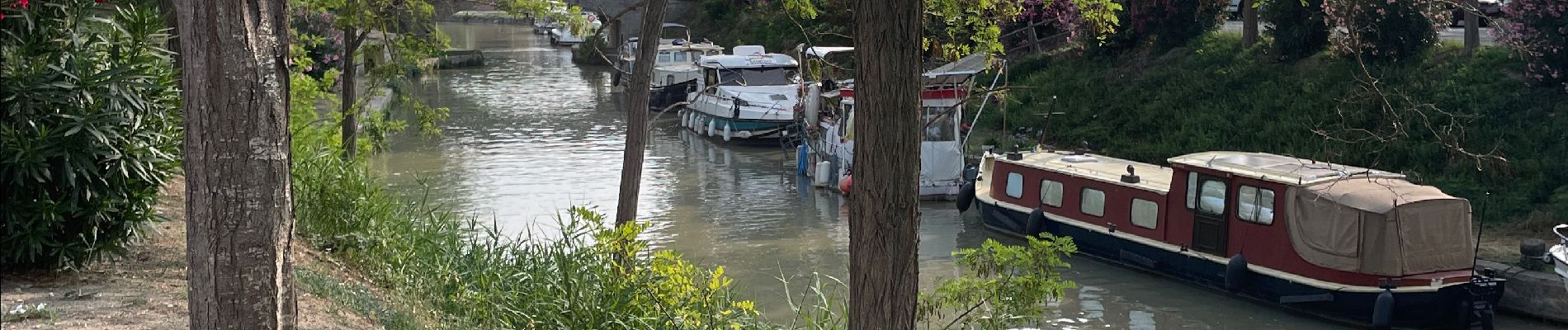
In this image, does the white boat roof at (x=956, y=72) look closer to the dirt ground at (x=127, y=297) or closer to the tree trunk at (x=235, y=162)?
the dirt ground at (x=127, y=297)

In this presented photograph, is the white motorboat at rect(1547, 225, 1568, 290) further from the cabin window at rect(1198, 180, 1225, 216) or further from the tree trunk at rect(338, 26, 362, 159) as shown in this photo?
the tree trunk at rect(338, 26, 362, 159)

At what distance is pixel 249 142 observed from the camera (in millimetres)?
5762

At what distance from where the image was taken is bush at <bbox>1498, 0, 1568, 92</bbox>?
21281mm

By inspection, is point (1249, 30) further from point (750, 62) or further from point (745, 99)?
point (750, 62)

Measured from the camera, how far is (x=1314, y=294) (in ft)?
51.8

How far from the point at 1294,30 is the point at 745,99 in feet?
40.2

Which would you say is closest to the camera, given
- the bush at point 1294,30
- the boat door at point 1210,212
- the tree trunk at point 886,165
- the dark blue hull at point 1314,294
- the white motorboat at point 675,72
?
the tree trunk at point 886,165

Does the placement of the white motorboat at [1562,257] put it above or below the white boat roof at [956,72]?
below

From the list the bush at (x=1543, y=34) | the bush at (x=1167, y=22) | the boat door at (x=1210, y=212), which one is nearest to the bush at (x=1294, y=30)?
the bush at (x=1167, y=22)

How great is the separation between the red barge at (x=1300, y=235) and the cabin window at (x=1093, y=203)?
0.06 ft

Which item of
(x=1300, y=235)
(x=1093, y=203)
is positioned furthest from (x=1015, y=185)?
(x=1300, y=235)

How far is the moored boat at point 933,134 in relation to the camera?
24.3 m

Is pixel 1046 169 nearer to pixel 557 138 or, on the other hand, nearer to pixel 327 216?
pixel 327 216

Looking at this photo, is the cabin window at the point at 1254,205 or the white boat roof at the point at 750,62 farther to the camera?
the white boat roof at the point at 750,62
